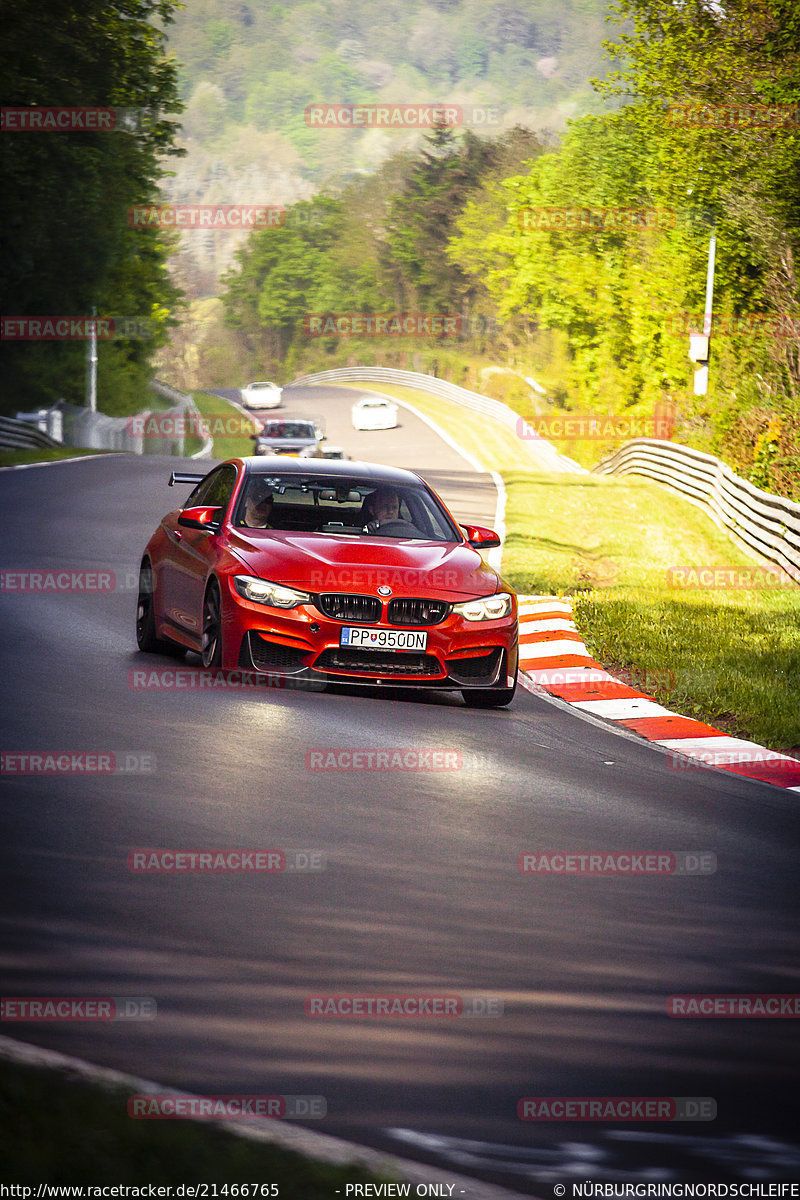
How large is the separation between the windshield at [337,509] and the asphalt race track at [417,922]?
1.43 meters

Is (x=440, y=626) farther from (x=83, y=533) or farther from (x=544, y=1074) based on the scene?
(x=83, y=533)

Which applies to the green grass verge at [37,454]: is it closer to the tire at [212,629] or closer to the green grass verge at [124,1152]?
the tire at [212,629]

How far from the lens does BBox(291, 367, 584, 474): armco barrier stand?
5906 cm

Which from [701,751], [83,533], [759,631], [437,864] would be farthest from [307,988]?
[83,533]

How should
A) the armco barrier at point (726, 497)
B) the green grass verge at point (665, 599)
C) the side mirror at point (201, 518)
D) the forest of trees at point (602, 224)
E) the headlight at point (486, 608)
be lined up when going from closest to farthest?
the headlight at point (486, 608) → the side mirror at point (201, 518) → the green grass verge at point (665, 599) → the armco barrier at point (726, 497) → the forest of trees at point (602, 224)

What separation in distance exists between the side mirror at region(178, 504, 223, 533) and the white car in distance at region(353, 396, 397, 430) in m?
58.3

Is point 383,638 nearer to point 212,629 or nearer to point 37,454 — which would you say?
point 212,629

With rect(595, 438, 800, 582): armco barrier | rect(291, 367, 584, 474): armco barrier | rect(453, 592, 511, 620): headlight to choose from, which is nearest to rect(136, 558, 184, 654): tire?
rect(453, 592, 511, 620): headlight

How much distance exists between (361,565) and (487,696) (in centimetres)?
123

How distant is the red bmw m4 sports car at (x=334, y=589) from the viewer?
10.4 metres

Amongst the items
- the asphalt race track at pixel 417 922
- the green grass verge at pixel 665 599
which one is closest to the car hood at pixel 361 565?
the asphalt race track at pixel 417 922

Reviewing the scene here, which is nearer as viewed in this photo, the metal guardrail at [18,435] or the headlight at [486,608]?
the headlight at [486,608]

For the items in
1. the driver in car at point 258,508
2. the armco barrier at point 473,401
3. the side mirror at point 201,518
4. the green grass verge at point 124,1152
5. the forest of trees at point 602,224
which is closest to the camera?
the green grass verge at point 124,1152

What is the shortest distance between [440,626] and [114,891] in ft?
16.1
